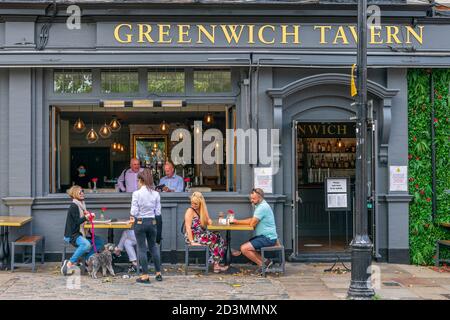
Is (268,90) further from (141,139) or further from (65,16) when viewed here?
(141,139)

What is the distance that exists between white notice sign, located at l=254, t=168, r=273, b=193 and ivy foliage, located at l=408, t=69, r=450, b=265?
283cm

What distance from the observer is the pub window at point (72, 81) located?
12.4 m

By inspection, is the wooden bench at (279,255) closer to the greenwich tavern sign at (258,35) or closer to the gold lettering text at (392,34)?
the greenwich tavern sign at (258,35)

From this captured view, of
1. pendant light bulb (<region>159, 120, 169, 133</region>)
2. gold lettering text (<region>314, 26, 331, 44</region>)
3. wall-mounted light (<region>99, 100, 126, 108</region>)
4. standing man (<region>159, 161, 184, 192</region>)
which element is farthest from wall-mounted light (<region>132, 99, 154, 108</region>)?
pendant light bulb (<region>159, 120, 169, 133</region>)

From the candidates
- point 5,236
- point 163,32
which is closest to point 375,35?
point 163,32

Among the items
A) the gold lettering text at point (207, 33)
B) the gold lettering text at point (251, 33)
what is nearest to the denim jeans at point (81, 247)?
the gold lettering text at point (207, 33)

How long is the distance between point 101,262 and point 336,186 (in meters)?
5.19

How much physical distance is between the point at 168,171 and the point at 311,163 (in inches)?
187

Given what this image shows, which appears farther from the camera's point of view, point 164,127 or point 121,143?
point 121,143

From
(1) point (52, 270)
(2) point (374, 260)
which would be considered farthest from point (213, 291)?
(2) point (374, 260)

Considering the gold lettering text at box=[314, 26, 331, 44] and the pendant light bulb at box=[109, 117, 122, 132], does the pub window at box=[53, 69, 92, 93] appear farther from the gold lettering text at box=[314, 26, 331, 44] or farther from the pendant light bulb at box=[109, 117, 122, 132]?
the gold lettering text at box=[314, 26, 331, 44]

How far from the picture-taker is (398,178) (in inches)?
489

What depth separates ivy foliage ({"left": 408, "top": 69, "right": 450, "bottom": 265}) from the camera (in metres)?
12.5

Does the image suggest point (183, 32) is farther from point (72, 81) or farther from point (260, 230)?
point (260, 230)
